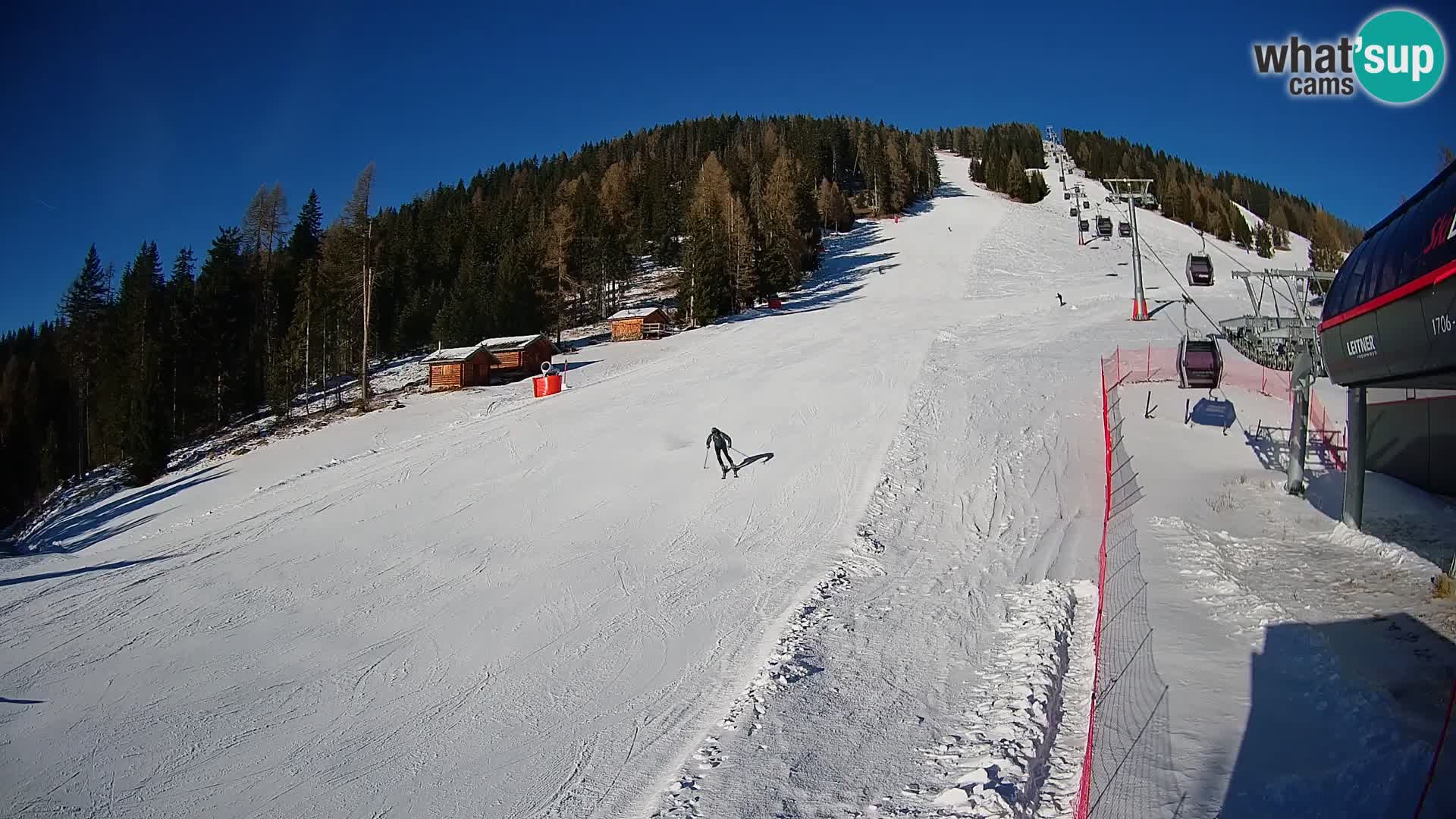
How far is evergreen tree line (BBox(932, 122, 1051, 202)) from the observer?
10725 cm

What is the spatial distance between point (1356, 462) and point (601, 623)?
10950 millimetres

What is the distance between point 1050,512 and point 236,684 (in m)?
12.9

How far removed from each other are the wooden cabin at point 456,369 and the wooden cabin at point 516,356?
1263mm

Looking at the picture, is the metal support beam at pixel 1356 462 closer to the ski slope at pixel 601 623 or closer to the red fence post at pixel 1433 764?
the ski slope at pixel 601 623

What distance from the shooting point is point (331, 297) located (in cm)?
4719

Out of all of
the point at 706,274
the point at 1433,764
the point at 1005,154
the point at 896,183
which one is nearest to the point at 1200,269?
the point at 706,274

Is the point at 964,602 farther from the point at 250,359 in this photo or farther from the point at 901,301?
the point at 250,359

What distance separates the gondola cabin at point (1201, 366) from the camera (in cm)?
1986

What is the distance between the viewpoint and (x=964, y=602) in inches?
426

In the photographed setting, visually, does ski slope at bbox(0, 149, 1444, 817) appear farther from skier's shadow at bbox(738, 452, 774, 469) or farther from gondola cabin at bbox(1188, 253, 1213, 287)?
gondola cabin at bbox(1188, 253, 1213, 287)

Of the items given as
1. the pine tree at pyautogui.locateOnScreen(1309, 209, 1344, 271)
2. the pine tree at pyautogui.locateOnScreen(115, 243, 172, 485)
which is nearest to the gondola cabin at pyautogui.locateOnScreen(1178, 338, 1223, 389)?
the pine tree at pyautogui.locateOnScreen(115, 243, 172, 485)

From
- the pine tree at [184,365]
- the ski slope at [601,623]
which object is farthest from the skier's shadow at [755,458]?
the pine tree at [184,365]

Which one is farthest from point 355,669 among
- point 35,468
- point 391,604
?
point 35,468

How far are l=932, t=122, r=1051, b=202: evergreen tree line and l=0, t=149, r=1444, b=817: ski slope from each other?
300ft
